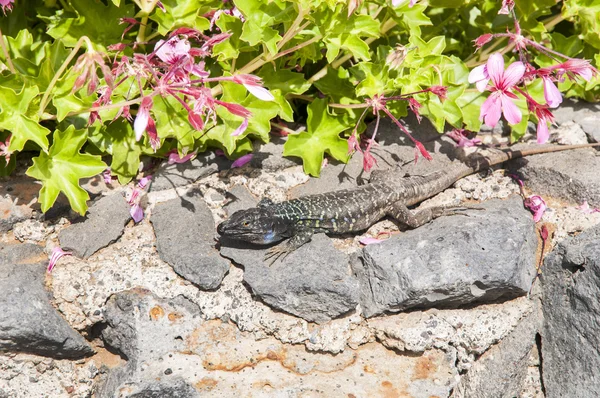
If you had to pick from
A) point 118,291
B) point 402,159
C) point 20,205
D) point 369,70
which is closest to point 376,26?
point 369,70

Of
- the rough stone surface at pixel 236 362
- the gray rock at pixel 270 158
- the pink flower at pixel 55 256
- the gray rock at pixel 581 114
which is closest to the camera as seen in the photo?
the rough stone surface at pixel 236 362

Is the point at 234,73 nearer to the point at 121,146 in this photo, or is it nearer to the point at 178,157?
the point at 178,157

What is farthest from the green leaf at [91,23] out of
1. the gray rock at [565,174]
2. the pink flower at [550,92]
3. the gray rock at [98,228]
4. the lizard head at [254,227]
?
the gray rock at [565,174]

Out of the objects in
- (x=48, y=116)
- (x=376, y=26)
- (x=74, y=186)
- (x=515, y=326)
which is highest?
(x=376, y=26)

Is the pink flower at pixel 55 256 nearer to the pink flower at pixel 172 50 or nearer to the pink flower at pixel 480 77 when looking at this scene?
the pink flower at pixel 172 50

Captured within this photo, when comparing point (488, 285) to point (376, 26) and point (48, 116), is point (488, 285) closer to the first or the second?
point (376, 26)

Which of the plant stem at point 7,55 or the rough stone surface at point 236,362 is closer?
the rough stone surface at point 236,362
